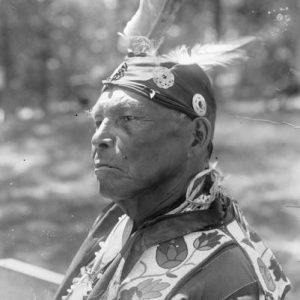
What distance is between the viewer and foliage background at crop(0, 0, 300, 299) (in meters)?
5.30

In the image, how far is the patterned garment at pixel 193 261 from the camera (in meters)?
1.88

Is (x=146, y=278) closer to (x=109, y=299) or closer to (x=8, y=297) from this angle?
(x=109, y=299)

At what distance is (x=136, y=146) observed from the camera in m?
2.04

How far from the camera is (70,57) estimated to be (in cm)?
1586

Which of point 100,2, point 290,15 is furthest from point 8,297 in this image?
point 100,2

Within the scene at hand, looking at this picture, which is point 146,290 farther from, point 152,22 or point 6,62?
point 6,62

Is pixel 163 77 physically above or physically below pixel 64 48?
above

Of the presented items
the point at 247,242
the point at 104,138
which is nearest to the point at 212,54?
the point at 104,138

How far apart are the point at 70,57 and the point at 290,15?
501 inches

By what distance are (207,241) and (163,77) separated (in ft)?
1.87

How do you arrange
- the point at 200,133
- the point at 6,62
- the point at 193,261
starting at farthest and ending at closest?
the point at 6,62, the point at 200,133, the point at 193,261

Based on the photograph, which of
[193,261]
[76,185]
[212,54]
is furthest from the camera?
[76,185]

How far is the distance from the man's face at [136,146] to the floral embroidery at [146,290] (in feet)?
1.02

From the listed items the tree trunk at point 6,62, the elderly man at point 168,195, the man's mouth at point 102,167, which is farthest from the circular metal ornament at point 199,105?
the tree trunk at point 6,62
